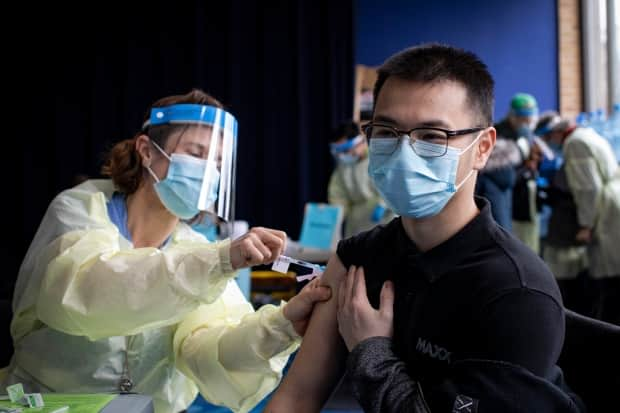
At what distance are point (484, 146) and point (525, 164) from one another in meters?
3.13

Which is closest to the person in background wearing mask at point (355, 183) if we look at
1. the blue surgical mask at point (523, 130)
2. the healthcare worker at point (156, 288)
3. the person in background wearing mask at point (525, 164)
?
the person in background wearing mask at point (525, 164)

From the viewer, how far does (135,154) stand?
5.34ft

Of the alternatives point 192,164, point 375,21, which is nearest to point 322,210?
point 192,164

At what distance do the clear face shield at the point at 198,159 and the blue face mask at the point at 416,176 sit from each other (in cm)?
54

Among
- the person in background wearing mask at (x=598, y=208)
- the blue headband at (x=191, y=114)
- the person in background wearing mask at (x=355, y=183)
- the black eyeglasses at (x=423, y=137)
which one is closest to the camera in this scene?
the black eyeglasses at (x=423, y=137)

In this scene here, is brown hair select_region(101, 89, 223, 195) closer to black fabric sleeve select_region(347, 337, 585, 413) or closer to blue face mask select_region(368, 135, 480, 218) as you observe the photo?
blue face mask select_region(368, 135, 480, 218)

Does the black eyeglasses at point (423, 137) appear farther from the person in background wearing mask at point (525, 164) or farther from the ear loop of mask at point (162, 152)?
the person in background wearing mask at point (525, 164)

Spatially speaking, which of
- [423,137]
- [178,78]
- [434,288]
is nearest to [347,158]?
[178,78]

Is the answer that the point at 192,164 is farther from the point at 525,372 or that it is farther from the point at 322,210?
the point at 322,210

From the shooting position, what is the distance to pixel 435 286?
103 cm

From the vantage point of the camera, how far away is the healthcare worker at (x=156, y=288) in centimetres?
122

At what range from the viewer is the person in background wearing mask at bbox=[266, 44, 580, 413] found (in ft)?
2.97

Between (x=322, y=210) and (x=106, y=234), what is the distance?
2206 mm

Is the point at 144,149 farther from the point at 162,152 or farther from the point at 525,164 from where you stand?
the point at 525,164
